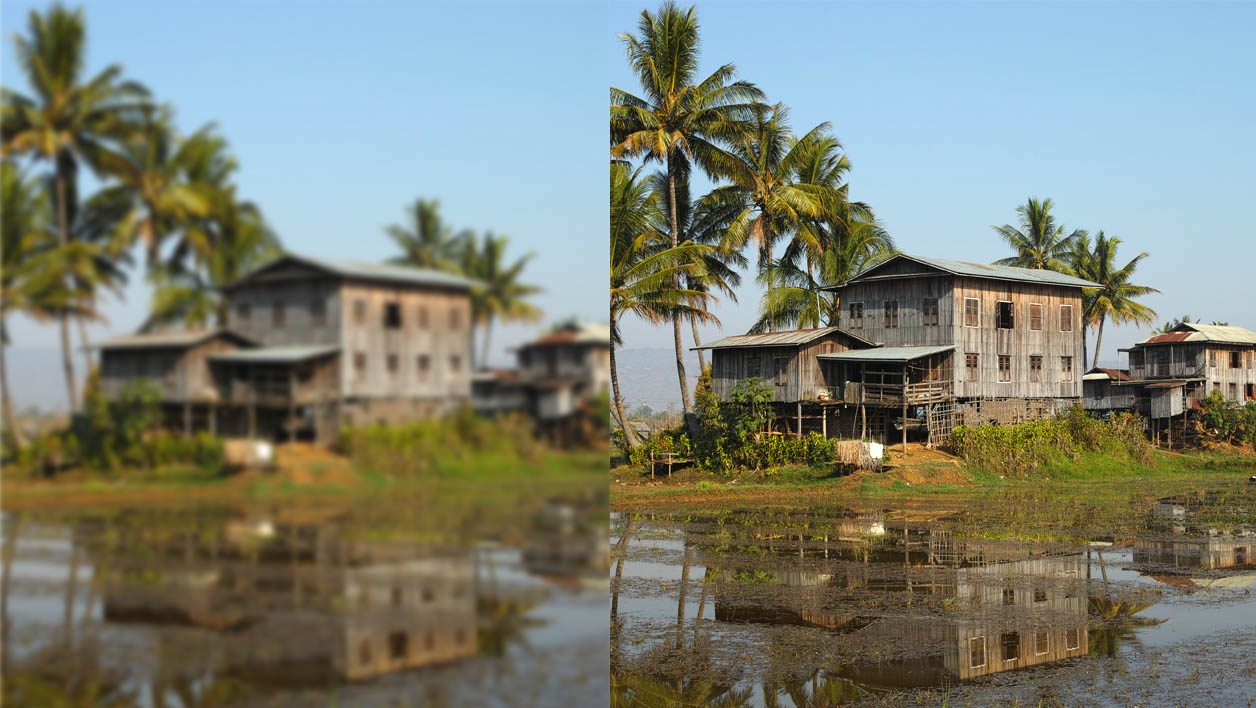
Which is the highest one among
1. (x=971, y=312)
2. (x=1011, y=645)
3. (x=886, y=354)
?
(x=971, y=312)

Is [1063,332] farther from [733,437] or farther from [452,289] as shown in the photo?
[452,289]

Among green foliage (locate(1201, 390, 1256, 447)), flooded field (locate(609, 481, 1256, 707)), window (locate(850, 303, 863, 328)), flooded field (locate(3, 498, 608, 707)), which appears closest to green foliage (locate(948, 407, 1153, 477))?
window (locate(850, 303, 863, 328))

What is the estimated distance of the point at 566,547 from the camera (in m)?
2.35

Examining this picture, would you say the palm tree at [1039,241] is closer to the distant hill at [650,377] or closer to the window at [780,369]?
the window at [780,369]

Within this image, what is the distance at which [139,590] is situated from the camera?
1.99 m

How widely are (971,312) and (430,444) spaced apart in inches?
915

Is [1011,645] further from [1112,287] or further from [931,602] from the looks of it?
[1112,287]

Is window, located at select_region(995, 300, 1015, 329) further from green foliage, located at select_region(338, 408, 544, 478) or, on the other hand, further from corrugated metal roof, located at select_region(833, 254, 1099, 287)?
green foliage, located at select_region(338, 408, 544, 478)

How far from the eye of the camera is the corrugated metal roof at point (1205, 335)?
31859 mm

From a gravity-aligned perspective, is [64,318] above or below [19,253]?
below

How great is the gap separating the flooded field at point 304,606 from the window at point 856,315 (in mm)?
23835

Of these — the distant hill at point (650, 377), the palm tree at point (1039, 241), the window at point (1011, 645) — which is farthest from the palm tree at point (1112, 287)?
the distant hill at point (650, 377)

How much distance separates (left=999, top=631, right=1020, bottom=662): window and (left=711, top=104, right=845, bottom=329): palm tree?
Answer: 55.4 feet

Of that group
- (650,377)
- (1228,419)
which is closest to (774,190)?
(1228,419)
